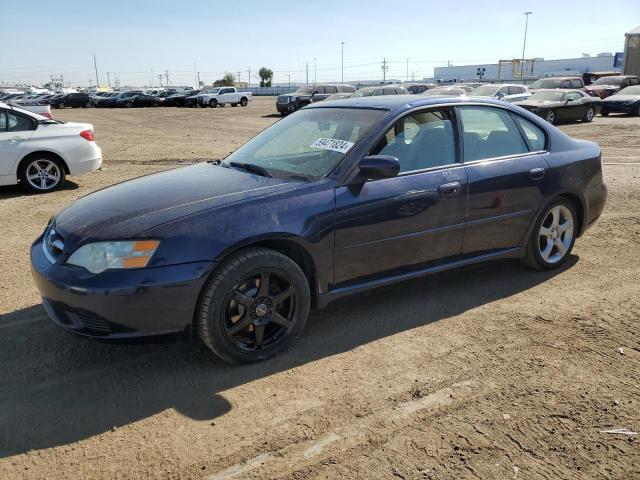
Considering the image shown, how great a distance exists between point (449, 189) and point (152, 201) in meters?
2.10

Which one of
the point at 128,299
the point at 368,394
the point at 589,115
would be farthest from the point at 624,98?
the point at 128,299

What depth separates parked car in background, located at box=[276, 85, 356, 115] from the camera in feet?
97.8

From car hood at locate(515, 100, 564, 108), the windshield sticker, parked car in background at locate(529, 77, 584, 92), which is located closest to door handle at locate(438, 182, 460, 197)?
the windshield sticker

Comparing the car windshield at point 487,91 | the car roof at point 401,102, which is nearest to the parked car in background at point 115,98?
the car windshield at point 487,91

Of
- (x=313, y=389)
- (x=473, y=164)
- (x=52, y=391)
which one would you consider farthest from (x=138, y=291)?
(x=473, y=164)

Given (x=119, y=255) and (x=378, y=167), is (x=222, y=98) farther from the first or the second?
(x=119, y=255)

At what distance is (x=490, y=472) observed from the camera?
7.95 ft

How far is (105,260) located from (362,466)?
1.75m

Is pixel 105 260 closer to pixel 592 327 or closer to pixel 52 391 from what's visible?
pixel 52 391

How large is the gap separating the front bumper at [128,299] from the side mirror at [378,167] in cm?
121

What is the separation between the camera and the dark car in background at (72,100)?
156 feet

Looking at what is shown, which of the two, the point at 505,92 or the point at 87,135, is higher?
the point at 505,92

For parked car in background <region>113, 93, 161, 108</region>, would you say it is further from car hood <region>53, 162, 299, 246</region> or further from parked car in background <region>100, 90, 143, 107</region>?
car hood <region>53, 162, 299, 246</region>

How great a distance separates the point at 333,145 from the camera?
391cm
